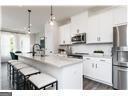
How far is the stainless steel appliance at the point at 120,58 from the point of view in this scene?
2.32 meters

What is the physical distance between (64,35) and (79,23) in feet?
3.36

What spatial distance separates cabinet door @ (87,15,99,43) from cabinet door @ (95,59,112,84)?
0.86 meters

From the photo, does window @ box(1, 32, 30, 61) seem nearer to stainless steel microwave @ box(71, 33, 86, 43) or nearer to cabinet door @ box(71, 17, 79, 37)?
cabinet door @ box(71, 17, 79, 37)

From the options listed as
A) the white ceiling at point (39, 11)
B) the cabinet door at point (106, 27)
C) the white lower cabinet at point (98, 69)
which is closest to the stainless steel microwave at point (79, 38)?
the cabinet door at point (106, 27)

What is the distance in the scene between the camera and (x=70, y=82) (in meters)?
1.83

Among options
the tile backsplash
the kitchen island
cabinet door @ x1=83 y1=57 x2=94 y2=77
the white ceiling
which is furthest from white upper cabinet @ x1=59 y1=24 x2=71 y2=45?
the kitchen island

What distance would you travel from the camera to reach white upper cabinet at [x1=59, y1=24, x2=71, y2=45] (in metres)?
4.54

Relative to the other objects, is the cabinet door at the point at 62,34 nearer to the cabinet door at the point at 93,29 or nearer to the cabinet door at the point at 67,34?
the cabinet door at the point at 67,34

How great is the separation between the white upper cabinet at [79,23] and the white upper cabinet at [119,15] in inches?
43.3
